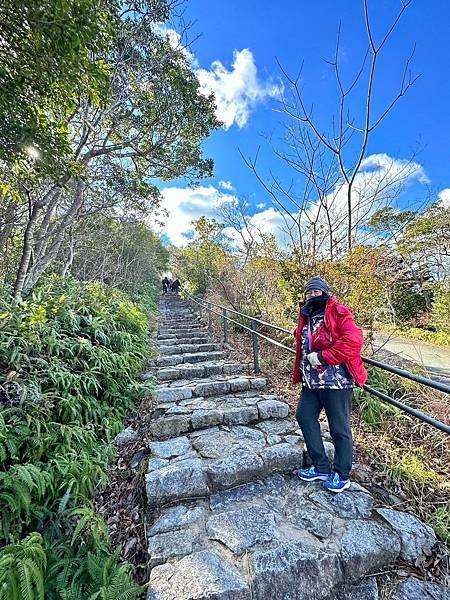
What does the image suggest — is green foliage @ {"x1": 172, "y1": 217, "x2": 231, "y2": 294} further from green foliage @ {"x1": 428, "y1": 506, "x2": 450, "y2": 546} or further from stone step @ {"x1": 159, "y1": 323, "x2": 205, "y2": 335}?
green foliage @ {"x1": 428, "y1": 506, "x2": 450, "y2": 546}

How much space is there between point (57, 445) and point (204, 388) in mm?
1710

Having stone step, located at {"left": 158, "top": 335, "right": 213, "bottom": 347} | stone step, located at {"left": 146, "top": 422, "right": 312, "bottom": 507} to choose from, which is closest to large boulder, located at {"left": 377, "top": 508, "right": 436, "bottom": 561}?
stone step, located at {"left": 146, "top": 422, "right": 312, "bottom": 507}

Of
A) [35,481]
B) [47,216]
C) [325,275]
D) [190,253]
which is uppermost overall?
[190,253]

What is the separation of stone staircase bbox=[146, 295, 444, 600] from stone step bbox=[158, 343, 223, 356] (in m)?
2.26

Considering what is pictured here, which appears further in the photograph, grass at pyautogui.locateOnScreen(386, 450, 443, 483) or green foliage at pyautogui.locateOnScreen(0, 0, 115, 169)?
green foliage at pyautogui.locateOnScreen(0, 0, 115, 169)

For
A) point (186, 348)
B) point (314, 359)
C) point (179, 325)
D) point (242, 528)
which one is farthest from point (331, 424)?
point (179, 325)

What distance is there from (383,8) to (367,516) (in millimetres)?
6217

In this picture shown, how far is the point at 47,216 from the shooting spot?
5457 mm

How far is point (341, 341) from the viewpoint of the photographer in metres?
1.92

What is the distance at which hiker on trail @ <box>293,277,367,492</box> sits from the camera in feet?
6.34

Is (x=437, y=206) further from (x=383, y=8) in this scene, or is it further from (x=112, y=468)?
(x=112, y=468)

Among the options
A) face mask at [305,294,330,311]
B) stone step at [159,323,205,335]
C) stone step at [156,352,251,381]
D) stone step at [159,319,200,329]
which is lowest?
stone step at [156,352,251,381]

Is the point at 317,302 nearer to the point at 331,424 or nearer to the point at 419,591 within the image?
the point at 331,424

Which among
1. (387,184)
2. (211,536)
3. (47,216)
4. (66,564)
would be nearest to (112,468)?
(66,564)
